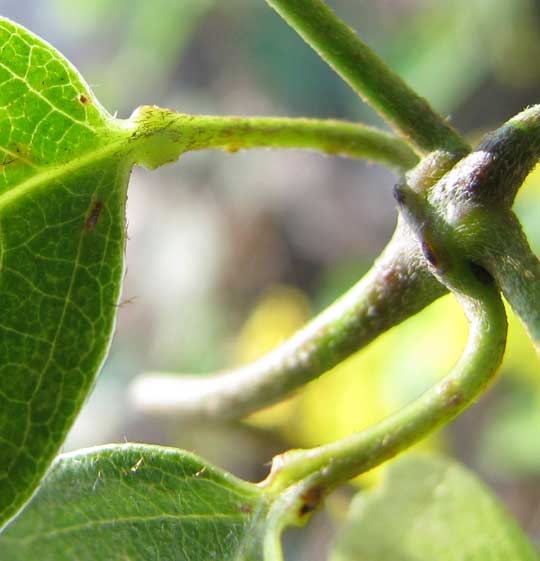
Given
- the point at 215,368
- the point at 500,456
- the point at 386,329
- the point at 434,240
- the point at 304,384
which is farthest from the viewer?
the point at 215,368

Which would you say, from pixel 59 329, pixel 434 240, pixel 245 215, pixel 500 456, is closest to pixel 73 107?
pixel 59 329

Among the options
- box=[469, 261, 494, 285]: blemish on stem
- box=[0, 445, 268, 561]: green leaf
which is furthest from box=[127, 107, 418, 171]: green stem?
box=[0, 445, 268, 561]: green leaf

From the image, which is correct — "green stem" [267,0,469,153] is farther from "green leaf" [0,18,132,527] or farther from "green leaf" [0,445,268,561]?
"green leaf" [0,445,268,561]

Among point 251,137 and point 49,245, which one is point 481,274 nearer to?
point 251,137

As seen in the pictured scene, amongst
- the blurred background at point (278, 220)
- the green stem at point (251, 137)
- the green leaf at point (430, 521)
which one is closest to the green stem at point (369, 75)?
the green stem at point (251, 137)

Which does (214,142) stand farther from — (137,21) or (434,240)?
(137,21)

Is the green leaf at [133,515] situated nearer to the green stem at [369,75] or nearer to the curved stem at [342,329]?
the curved stem at [342,329]
